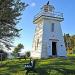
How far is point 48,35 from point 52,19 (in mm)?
3238

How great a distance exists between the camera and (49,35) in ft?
129

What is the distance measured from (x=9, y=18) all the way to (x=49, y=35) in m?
13.6

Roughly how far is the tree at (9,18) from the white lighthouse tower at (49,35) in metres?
9.50

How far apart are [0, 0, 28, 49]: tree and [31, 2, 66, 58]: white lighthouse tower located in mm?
9497

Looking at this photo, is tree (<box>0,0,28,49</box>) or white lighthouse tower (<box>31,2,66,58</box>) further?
white lighthouse tower (<box>31,2,66,58</box>)

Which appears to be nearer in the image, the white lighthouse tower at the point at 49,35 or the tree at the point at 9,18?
the tree at the point at 9,18

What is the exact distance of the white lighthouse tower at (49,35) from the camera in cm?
3869

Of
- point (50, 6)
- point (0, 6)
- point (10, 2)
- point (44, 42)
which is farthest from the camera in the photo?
point (50, 6)

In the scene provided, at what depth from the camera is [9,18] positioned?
27.1 meters

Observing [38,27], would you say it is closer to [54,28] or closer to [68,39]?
[54,28]

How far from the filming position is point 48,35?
129 feet

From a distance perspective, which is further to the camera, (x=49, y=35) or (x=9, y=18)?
(x=49, y=35)

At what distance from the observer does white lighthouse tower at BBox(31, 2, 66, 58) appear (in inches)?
1523

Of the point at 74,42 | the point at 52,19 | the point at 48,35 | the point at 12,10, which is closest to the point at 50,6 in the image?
the point at 52,19
